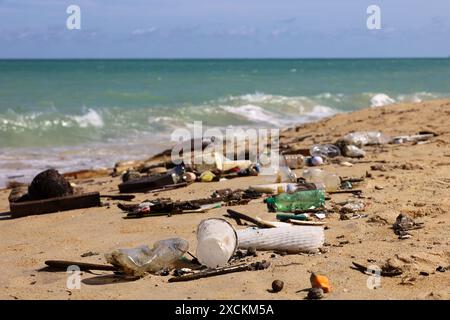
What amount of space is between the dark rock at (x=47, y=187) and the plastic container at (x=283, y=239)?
2.71 metres

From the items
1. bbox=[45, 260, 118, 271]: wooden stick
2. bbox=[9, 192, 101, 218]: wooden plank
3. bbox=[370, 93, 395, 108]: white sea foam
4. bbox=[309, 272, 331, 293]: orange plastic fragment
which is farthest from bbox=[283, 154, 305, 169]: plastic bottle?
bbox=[370, 93, 395, 108]: white sea foam

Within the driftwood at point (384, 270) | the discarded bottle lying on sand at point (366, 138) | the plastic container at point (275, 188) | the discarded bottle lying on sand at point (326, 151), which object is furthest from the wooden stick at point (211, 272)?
the discarded bottle lying on sand at point (366, 138)

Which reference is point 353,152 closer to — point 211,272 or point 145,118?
point 211,272

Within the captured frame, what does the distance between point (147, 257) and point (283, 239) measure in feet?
3.16

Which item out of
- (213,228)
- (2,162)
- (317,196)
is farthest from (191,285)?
(2,162)

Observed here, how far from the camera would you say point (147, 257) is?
4.35 meters

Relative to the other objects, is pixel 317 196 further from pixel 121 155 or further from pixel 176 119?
pixel 176 119

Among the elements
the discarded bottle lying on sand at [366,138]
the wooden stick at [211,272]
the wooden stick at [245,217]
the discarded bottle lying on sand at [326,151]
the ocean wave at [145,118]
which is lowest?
the ocean wave at [145,118]

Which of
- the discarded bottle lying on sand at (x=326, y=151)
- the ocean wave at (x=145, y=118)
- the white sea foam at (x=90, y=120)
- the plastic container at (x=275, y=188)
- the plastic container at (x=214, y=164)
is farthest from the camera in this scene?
the white sea foam at (x=90, y=120)

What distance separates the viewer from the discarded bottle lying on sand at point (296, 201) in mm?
5828

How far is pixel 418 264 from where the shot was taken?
4234mm

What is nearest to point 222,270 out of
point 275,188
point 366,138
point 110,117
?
point 275,188

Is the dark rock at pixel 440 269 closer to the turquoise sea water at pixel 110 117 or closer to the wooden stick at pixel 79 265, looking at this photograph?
the wooden stick at pixel 79 265
